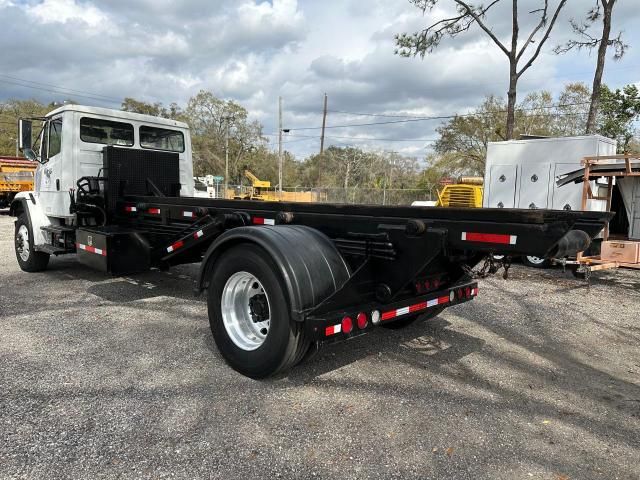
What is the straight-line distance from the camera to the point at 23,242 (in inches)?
326

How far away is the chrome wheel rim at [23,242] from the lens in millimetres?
8133

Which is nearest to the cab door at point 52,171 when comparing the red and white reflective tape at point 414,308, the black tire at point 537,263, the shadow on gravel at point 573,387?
the red and white reflective tape at point 414,308

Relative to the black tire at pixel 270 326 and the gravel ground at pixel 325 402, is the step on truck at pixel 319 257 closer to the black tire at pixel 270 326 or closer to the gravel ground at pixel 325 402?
the black tire at pixel 270 326

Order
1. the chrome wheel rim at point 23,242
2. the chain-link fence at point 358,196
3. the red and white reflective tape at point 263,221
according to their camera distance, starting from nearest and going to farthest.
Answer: the red and white reflective tape at point 263,221 → the chrome wheel rim at point 23,242 → the chain-link fence at point 358,196

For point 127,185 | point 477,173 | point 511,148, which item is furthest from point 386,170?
point 127,185

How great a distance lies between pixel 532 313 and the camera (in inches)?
255

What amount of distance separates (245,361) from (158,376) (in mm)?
741

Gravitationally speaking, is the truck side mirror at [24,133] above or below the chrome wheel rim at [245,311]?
above

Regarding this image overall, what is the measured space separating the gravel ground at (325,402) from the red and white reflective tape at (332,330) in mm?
551

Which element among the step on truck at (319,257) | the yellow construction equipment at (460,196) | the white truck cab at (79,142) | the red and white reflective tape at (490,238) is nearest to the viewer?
the red and white reflective tape at (490,238)

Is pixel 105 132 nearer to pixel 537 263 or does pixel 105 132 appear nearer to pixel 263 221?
pixel 263 221

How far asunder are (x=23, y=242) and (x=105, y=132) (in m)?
2.53

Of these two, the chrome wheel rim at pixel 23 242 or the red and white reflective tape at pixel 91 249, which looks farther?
the chrome wheel rim at pixel 23 242

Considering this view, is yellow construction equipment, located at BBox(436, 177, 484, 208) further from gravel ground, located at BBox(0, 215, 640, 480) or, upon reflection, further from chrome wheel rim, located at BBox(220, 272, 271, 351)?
chrome wheel rim, located at BBox(220, 272, 271, 351)
